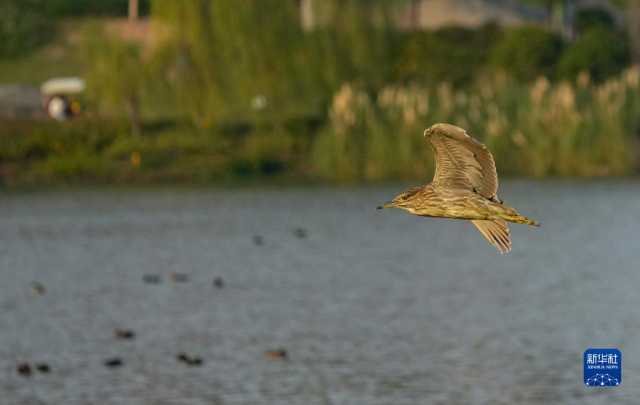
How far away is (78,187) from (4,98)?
12.6 meters

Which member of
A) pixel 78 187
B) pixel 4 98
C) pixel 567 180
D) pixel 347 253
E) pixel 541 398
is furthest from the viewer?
pixel 4 98

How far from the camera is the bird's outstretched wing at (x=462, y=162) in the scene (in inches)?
571

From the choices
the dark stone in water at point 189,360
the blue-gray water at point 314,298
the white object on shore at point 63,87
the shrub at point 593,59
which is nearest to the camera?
the blue-gray water at point 314,298

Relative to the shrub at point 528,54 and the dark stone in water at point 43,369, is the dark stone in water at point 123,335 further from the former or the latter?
the shrub at point 528,54

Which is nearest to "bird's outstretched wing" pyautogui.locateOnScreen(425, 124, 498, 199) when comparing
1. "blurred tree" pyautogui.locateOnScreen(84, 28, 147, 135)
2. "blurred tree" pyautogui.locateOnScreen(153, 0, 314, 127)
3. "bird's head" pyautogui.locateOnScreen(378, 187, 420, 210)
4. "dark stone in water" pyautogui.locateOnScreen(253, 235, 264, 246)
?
"bird's head" pyautogui.locateOnScreen(378, 187, 420, 210)

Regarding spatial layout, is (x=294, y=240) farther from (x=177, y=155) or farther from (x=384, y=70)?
(x=384, y=70)

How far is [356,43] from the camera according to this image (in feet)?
229

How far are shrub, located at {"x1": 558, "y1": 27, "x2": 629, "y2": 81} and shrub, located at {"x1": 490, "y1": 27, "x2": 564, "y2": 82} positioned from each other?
0.64 m

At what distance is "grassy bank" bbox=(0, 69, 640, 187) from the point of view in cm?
5941

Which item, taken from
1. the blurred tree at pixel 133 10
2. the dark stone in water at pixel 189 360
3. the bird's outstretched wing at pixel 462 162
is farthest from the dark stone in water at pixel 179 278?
the blurred tree at pixel 133 10

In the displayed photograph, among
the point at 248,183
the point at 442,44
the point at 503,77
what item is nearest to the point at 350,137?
the point at 248,183

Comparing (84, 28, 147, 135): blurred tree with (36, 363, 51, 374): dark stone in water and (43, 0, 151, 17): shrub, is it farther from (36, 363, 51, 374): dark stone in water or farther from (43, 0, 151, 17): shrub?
(36, 363, 51, 374): dark stone in water

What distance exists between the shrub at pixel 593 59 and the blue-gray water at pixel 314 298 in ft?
37.0

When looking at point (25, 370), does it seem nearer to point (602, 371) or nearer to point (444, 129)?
point (602, 371)
